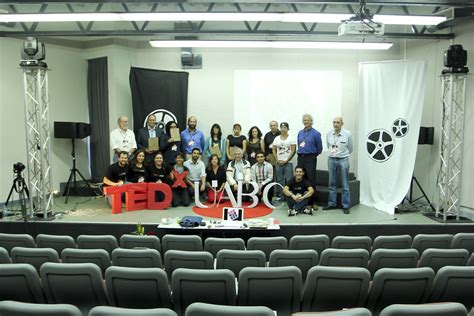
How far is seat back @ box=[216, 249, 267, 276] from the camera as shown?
308 centimetres

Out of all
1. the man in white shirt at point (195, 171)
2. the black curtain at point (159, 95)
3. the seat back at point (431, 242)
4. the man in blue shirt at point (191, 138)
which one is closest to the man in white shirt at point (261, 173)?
the man in white shirt at point (195, 171)

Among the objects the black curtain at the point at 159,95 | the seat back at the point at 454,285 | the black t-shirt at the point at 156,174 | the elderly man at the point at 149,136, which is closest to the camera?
the seat back at the point at 454,285

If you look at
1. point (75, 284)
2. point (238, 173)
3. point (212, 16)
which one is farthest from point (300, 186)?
point (75, 284)

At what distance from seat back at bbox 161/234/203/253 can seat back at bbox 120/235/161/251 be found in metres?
0.10

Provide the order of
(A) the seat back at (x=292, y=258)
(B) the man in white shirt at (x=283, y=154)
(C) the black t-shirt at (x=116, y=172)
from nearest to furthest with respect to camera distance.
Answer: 1. (A) the seat back at (x=292, y=258)
2. (C) the black t-shirt at (x=116, y=172)
3. (B) the man in white shirt at (x=283, y=154)

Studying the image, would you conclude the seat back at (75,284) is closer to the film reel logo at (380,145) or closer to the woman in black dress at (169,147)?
the woman in black dress at (169,147)

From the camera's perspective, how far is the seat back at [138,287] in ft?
8.00

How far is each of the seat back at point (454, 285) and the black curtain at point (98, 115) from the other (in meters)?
7.50

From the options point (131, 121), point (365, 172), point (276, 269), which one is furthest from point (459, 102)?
point (131, 121)

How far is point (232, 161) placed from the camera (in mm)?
7387

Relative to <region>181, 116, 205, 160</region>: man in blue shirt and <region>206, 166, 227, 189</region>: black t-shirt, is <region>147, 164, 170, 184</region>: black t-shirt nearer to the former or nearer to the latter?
<region>206, 166, 227, 189</region>: black t-shirt

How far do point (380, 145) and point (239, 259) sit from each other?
487 cm

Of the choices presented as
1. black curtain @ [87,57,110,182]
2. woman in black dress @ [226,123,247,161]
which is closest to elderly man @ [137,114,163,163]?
black curtain @ [87,57,110,182]

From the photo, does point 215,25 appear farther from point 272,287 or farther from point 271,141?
point 272,287
